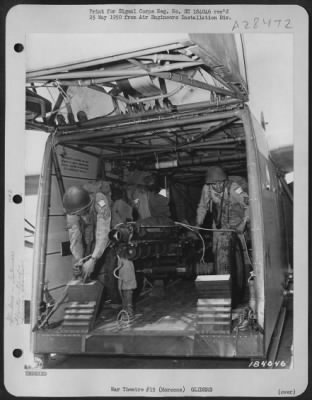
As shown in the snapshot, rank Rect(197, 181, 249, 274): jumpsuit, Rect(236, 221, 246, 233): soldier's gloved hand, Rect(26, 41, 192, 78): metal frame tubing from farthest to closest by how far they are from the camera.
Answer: Rect(236, 221, 246, 233): soldier's gloved hand
Rect(197, 181, 249, 274): jumpsuit
Rect(26, 41, 192, 78): metal frame tubing

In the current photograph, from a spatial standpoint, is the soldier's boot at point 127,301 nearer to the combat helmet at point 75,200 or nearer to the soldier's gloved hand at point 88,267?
the soldier's gloved hand at point 88,267

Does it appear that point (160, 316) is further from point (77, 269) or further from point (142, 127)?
point (142, 127)

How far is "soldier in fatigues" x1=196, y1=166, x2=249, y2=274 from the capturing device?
316cm

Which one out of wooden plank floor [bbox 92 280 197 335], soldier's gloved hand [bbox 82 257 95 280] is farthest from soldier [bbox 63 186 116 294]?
wooden plank floor [bbox 92 280 197 335]

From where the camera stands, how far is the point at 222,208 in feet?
11.1

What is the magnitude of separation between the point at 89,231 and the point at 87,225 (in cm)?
4

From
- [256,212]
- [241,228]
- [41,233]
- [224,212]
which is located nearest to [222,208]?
[224,212]

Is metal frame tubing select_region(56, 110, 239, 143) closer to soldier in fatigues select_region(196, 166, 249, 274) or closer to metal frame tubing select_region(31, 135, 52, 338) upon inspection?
metal frame tubing select_region(31, 135, 52, 338)

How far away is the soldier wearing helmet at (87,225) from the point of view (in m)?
2.84

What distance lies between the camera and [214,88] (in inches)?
101

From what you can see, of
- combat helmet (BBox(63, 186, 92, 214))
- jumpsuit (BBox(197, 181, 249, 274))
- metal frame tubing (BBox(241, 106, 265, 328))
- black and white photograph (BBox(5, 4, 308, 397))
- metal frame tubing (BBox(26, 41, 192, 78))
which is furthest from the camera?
jumpsuit (BBox(197, 181, 249, 274))

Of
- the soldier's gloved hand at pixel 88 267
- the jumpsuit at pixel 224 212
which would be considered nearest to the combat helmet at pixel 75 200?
the soldier's gloved hand at pixel 88 267

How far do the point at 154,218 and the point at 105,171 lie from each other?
23.6 inches

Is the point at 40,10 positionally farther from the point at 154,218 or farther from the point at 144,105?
the point at 154,218
